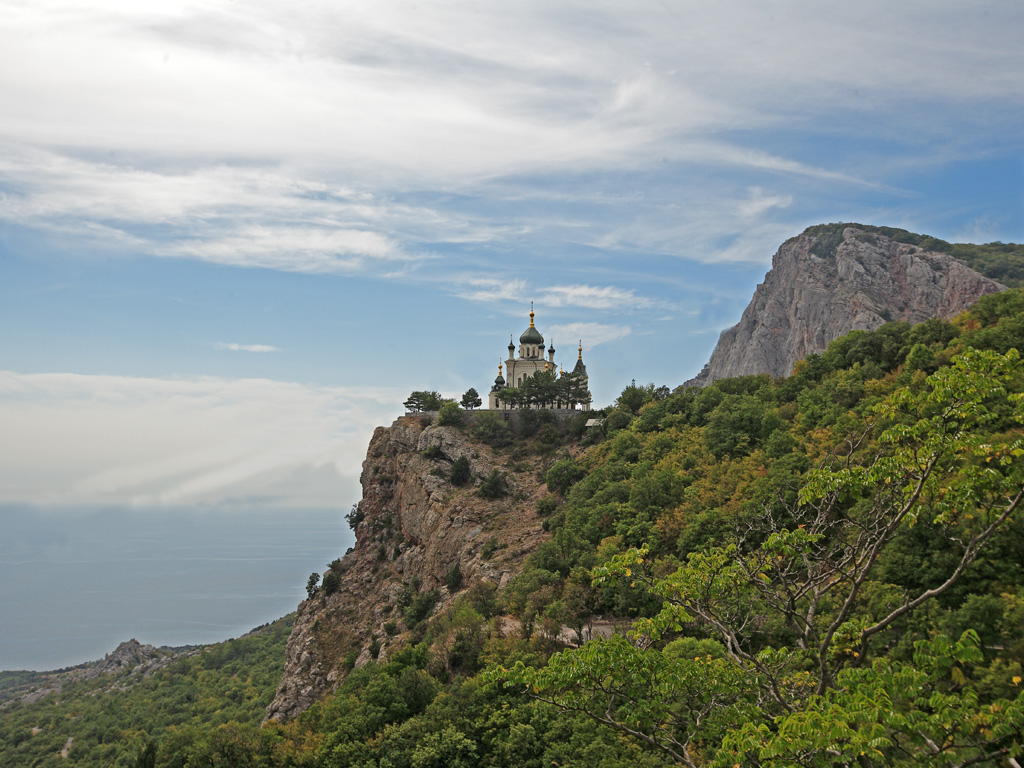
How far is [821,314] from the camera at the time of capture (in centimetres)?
9919

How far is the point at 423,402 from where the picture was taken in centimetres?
6397

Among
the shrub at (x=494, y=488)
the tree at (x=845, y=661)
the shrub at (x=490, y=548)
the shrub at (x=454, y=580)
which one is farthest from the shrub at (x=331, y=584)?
the tree at (x=845, y=661)

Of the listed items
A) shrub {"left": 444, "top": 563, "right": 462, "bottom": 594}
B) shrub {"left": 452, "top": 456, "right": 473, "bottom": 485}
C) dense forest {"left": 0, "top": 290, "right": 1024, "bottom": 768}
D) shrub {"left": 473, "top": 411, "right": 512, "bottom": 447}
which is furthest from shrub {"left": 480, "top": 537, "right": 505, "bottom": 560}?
shrub {"left": 473, "top": 411, "right": 512, "bottom": 447}

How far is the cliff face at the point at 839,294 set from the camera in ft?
296

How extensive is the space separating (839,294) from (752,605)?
96082 millimetres

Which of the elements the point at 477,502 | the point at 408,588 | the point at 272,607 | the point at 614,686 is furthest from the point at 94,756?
the point at 272,607

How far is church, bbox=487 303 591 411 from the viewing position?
63375mm

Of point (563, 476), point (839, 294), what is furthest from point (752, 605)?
point (839, 294)

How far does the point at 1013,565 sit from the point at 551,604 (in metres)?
14.6

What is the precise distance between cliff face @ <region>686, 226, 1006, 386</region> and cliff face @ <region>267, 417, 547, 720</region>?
169ft

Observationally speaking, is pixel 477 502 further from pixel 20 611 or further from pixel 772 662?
pixel 20 611

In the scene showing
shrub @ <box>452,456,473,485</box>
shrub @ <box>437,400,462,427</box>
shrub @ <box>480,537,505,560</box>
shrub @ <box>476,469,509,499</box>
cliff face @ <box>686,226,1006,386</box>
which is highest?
cliff face @ <box>686,226,1006,386</box>

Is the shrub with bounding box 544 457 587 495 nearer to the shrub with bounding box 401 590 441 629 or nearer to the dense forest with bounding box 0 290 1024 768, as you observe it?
the dense forest with bounding box 0 290 1024 768

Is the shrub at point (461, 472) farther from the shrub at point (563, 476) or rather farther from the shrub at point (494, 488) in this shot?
the shrub at point (563, 476)
